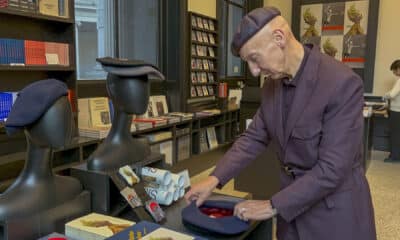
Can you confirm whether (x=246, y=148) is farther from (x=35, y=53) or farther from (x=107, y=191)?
(x=35, y=53)

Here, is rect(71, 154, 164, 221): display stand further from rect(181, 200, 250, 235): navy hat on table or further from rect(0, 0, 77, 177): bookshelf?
rect(0, 0, 77, 177): bookshelf

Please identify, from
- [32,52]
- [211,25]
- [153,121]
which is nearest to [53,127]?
[32,52]

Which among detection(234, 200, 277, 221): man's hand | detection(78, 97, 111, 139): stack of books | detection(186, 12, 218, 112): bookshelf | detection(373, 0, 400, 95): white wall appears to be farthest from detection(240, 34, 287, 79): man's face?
detection(373, 0, 400, 95): white wall

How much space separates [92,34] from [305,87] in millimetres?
2963

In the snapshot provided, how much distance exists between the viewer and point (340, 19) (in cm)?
689

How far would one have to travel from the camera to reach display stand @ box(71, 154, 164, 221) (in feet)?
4.71

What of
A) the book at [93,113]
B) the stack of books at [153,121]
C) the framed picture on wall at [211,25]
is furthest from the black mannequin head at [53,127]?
the framed picture on wall at [211,25]

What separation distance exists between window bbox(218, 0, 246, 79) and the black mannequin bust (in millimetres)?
4602

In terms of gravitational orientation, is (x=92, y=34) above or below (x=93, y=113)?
above

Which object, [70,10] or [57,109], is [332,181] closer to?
[57,109]

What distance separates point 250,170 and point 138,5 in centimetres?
233

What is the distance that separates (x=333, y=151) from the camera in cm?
119

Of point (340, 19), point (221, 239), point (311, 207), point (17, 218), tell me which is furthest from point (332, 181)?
point (340, 19)

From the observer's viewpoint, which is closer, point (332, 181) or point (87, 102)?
point (332, 181)
